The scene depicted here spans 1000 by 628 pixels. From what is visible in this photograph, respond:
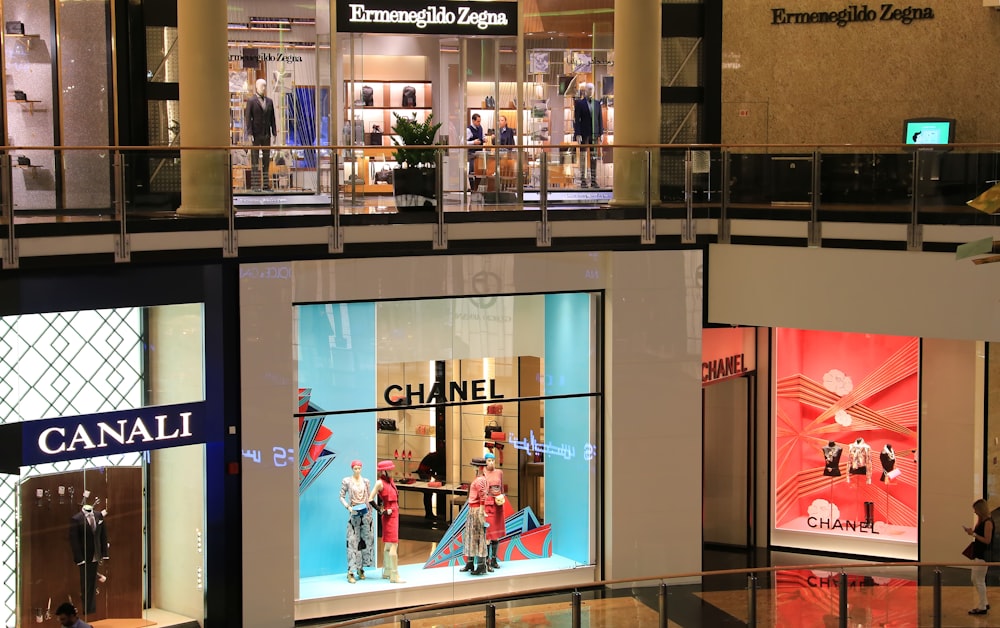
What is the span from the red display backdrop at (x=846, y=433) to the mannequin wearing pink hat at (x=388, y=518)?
17.2 ft

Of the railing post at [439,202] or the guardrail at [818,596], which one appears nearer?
the guardrail at [818,596]

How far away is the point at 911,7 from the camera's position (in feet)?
52.3

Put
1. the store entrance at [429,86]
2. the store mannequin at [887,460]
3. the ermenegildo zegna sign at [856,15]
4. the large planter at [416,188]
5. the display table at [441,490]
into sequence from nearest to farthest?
1. the large planter at [416,188]
2. the display table at [441,490]
3. the store mannequin at [887,460]
4. the ermenegildo zegna sign at [856,15]
5. the store entrance at [429,86]

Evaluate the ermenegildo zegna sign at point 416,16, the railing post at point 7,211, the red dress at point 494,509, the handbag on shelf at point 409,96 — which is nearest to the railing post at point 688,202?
the red dress at point 494,509

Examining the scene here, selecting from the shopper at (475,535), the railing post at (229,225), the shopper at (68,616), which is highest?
the railing post at (229,225)

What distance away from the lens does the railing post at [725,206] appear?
13.6 m

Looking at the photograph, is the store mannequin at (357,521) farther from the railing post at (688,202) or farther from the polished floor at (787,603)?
the railing post at (688,202)

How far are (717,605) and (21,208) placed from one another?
6743mm

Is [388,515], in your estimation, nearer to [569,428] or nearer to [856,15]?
[569,428]

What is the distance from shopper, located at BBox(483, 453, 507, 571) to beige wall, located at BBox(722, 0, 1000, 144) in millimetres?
5702

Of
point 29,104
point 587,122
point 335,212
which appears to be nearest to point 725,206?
point 587,122

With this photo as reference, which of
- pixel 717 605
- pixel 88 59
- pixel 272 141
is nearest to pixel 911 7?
pixel 272 141

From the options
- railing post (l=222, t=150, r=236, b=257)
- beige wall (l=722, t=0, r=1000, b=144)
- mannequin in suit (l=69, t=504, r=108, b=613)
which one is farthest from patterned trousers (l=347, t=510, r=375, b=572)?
beige wall (l=722, t=0, r=1000, b=144)

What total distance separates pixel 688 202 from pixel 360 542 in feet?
16.6
